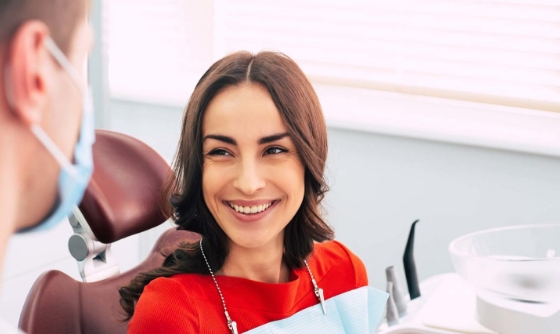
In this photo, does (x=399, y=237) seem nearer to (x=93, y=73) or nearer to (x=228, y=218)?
(x=93, y=73)

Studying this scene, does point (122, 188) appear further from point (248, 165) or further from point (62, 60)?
point (62, 60)

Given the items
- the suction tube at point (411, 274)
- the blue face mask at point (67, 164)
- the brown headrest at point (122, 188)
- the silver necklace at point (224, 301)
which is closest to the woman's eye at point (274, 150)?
the silver necklace at point (224, 301)

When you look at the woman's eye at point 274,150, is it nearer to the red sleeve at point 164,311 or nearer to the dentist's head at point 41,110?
the red sleeve at point 164,311

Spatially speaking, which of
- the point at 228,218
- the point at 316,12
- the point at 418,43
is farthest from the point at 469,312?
the point at 316,12

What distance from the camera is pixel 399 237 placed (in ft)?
8.13

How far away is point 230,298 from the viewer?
119cm

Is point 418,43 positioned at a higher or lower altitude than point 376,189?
higher

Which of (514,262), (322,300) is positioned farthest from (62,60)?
(514,262)

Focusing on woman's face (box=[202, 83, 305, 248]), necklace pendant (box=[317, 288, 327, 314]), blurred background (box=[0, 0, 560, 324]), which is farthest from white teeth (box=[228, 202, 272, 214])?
blurred background (box=[0, 0, 560, 324])

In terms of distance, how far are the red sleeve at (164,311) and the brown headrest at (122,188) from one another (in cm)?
20

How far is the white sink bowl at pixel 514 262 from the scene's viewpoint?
142 cm

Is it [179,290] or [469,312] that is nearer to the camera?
[179,290]

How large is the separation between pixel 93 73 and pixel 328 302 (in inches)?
45.0

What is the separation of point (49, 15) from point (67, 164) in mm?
50
